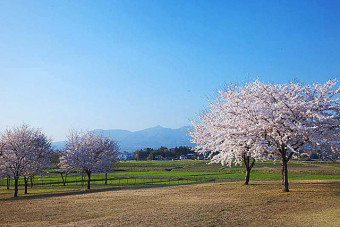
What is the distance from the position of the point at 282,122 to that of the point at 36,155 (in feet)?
119

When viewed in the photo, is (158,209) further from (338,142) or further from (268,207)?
(338,142)

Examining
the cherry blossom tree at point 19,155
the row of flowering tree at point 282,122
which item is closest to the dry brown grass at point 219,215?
the row of flowering tree at point 282,122

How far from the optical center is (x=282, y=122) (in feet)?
74.0

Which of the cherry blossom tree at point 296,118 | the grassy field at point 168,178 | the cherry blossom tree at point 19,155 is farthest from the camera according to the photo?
the grassy field at point 168,178

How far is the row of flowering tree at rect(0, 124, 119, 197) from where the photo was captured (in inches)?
1556

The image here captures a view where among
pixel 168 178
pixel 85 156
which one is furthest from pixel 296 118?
pixel 168 178

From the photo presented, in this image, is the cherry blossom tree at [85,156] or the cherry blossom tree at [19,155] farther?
the cherry blossom tree at [85,156]

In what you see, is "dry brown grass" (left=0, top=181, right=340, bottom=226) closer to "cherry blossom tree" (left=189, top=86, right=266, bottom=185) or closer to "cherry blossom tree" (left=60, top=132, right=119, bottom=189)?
"cherry blossom tree" (left=189, top=86, right=266, bottom=185)

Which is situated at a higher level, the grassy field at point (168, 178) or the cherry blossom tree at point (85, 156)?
the cherry blossom tree at point (85, 156)

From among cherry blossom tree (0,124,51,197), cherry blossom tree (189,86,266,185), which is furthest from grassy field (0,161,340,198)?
cherry blossom tree (189,86,266,185)

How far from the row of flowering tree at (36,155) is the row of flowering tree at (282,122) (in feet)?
85.7

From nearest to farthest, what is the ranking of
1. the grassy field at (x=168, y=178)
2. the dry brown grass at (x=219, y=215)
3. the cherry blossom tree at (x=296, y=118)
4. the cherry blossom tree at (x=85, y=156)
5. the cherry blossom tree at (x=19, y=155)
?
the dry brown grass at (x=219, y=215) → the cherry blossom tree at (x=296, y=118) → the cherry blossom tree at (x=19, y=155) → the cherry blossom tree at (x=85, y=156) → the grassy field at (x=168, y=178)

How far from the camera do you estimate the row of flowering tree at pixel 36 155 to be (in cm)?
3953

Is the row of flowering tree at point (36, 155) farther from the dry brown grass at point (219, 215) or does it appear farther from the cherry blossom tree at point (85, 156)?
the dry brown grass at point (219, 215)
